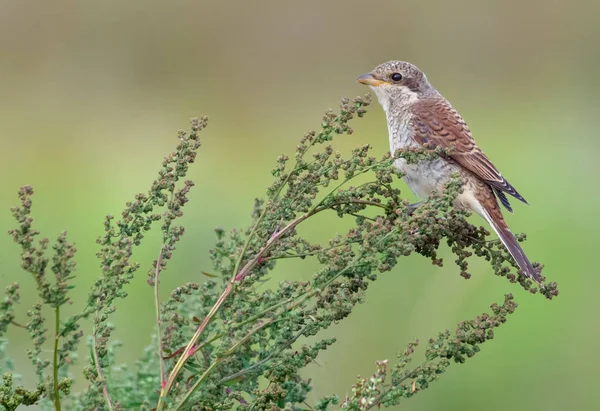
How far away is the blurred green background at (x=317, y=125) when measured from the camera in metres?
4.40

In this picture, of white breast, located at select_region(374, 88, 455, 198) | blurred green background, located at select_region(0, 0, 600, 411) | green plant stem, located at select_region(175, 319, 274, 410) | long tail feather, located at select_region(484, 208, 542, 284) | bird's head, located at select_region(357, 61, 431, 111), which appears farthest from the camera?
blurred green background, located at select_region(0, 0, 600, 411)

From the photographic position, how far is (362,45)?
8484 millimetres

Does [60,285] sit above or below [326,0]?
below

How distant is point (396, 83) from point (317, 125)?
359 cm

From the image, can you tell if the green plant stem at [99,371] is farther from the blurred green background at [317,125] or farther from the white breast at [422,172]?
the blurred green background at [317,125]

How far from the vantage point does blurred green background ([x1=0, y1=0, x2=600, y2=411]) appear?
4.40 metres

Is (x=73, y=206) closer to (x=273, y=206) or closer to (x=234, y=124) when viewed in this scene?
(x=234, y=124)

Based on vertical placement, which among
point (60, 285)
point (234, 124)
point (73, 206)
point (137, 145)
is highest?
point (234, 124)

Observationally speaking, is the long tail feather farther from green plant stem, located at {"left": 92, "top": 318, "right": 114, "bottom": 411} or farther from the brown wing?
green plant stem, located at {"left": 92, "top": 318, "right": 114, "bottom": 411}

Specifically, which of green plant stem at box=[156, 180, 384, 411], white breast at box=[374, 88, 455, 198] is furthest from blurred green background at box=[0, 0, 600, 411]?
green plant stem at box=[156, 180, 384, 411]

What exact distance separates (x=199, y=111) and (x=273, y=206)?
635cm

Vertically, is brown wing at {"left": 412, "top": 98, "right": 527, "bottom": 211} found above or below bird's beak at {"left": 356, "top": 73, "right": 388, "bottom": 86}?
below

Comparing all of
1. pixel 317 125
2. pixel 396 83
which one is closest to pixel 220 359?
pixel 396 83

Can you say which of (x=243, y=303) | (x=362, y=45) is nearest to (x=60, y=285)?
(x=243, y=303)
